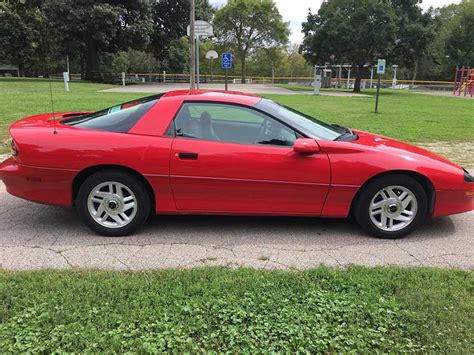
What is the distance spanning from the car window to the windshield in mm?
110

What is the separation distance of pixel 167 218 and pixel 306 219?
1.50m

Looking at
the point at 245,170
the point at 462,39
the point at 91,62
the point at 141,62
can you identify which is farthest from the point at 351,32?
the point at 141,62

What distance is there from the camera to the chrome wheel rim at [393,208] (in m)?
4.21

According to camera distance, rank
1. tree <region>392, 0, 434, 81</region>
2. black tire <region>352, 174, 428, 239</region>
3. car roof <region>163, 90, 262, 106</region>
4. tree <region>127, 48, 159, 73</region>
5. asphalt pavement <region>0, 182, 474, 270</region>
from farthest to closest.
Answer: tree <region>127, 48, 159, 73</region>
tree <region>392, 0, 434, 81</region>
car roof <region>163, 90, 262, 106</region>
black tire <region>352, 174, 428, 239</region>
asphalt pavement <region>0, 182, 474, 270</region>

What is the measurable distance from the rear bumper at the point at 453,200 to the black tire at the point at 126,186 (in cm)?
276

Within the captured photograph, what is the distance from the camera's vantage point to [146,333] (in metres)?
2.61

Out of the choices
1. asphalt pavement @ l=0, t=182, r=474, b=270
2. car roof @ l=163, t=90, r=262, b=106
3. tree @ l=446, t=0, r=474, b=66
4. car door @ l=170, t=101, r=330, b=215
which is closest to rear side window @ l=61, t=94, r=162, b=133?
car roof @ l=163, t=90, r=262, b=106

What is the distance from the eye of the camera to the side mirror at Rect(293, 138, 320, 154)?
402 cm

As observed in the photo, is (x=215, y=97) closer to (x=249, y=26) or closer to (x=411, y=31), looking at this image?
(x=411, y=31)

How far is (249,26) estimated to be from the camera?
52969 millimetres

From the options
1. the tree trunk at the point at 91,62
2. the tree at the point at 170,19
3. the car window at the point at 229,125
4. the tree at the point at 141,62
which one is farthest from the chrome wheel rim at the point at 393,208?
the tree at the point at 141,62

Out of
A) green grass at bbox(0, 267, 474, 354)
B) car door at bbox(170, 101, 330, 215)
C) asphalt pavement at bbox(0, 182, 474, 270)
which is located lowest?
asphalt pavement at bbox(0, 182, 474, 270)

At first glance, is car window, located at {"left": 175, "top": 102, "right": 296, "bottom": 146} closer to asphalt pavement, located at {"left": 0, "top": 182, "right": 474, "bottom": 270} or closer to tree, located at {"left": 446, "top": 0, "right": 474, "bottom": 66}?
asphalt pavement, located at {"left": 0, "top": 182, "right": 474, "bottom": 270}

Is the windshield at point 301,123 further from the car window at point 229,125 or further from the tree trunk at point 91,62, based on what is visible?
the tree trunk at point 91,62
